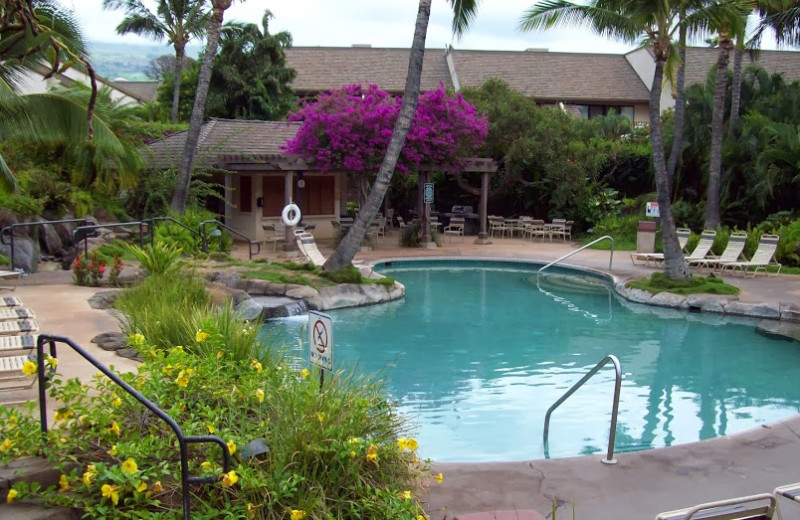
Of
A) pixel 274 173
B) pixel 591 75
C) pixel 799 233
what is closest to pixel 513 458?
pixel 799 233

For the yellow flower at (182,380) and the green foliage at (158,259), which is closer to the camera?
the yellow flower at (182,380)

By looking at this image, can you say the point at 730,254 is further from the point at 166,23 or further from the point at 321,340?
the point at 166,23

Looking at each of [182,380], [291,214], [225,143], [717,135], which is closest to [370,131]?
[291,214]

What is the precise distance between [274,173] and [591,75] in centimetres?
2052

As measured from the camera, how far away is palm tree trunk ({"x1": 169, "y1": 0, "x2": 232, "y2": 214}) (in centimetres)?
2025

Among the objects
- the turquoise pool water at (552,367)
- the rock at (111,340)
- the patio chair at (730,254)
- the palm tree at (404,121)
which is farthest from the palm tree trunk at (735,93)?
the rock at (111,340)

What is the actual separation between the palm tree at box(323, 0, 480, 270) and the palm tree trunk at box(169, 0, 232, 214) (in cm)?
508

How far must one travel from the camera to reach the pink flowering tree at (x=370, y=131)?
22500mm

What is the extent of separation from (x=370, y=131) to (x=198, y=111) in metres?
4.67

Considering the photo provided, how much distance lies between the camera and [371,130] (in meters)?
22.6

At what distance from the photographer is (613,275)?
2003cm

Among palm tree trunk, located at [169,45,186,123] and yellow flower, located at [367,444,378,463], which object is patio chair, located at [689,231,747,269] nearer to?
yellow flower, located at [367,444,378,463]

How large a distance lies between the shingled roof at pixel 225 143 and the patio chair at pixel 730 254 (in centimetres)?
1202

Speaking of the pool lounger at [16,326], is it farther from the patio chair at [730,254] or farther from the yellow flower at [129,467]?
the patio chair at [730,254]
